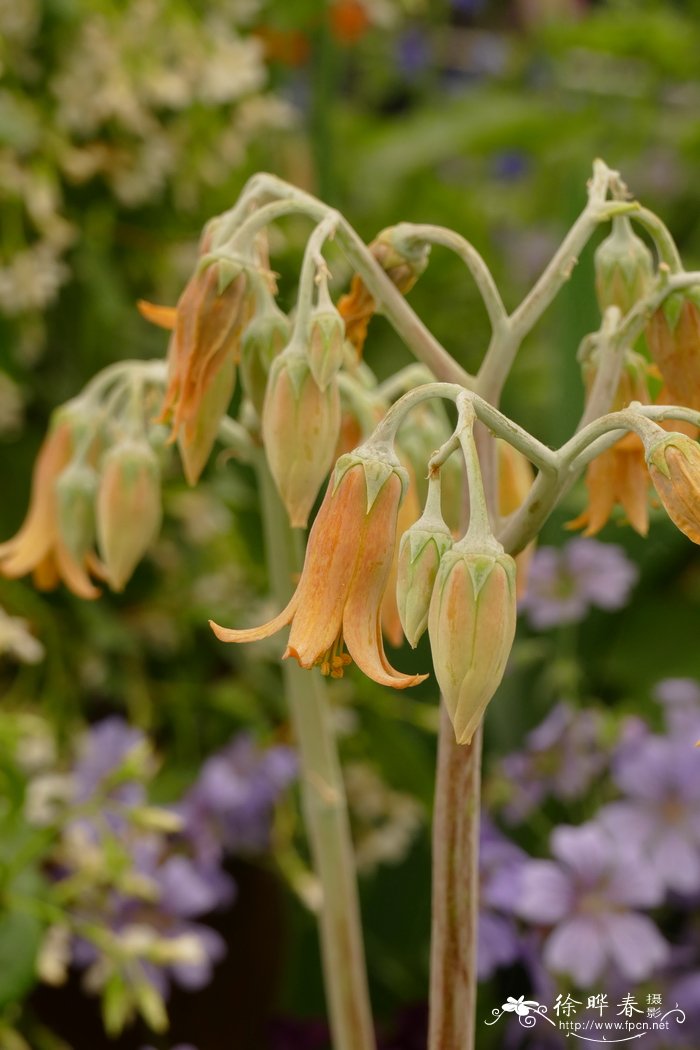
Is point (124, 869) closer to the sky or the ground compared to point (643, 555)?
closer to the ground

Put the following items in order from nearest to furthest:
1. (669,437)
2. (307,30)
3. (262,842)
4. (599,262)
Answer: (669,437) → (599,262) → (262,842) → (307,30)

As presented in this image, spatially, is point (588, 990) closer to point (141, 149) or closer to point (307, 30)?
point (141, 149)

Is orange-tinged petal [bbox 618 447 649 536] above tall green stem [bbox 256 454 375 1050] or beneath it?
above

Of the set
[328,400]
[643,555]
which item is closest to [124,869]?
[328,400]

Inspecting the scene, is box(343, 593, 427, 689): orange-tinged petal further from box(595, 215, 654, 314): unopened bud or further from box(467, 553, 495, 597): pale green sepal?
box(595, 215, 654, 314): unopened bud

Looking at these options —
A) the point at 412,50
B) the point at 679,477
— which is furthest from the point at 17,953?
the point at 412,50

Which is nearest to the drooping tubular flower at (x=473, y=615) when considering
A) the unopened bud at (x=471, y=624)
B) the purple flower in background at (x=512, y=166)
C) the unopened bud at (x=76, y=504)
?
the unopened bud at (x=471, y=624)

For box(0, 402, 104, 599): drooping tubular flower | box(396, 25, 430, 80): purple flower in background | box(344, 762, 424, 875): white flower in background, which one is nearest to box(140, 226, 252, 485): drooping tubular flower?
box(0, 402, 104, 599): drooping tubular flower
